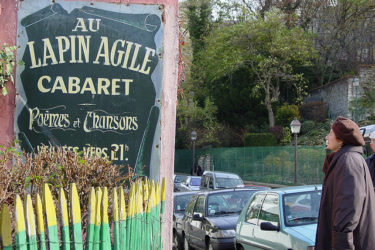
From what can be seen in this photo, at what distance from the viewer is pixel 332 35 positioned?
40.0 meters

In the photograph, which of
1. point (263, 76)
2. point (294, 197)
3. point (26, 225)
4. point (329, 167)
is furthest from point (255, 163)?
point (26, 225)

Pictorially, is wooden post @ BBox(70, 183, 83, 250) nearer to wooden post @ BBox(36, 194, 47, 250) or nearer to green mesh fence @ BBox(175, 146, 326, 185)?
wooden post @ BBox(36, 194, 47, 250)

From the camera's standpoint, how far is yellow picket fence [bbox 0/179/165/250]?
2379 mm

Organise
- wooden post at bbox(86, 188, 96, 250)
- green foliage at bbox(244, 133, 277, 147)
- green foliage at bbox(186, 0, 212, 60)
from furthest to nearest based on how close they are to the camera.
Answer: green foliage at bbox(186, 0, 212, 60), green foliage at bbox(244, 133, 277, 147), wooden post at bbox(86, 188, 96, 250)

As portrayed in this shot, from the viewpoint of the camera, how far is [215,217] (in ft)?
38.8

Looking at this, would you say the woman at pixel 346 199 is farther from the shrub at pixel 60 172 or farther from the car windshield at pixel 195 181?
the car windshield at pixel 195 181

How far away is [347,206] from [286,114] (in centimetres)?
3421

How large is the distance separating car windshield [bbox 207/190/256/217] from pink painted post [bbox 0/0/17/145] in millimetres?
7543

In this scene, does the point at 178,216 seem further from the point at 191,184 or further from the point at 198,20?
the point at 198,20

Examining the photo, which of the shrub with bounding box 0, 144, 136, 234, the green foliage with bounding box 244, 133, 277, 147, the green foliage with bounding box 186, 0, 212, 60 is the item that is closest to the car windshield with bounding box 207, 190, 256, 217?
the shrub with bounding box 0, 144, 136, 234

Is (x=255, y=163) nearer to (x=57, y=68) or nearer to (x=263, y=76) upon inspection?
(x=263, y=76)

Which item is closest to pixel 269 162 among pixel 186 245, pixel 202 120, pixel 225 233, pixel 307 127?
pixel 307 127

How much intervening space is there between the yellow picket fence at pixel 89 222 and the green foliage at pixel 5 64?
5.52 feet

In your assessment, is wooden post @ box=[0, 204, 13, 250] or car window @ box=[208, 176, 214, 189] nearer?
wooden post @ box=[0, 204, 13, 250]
